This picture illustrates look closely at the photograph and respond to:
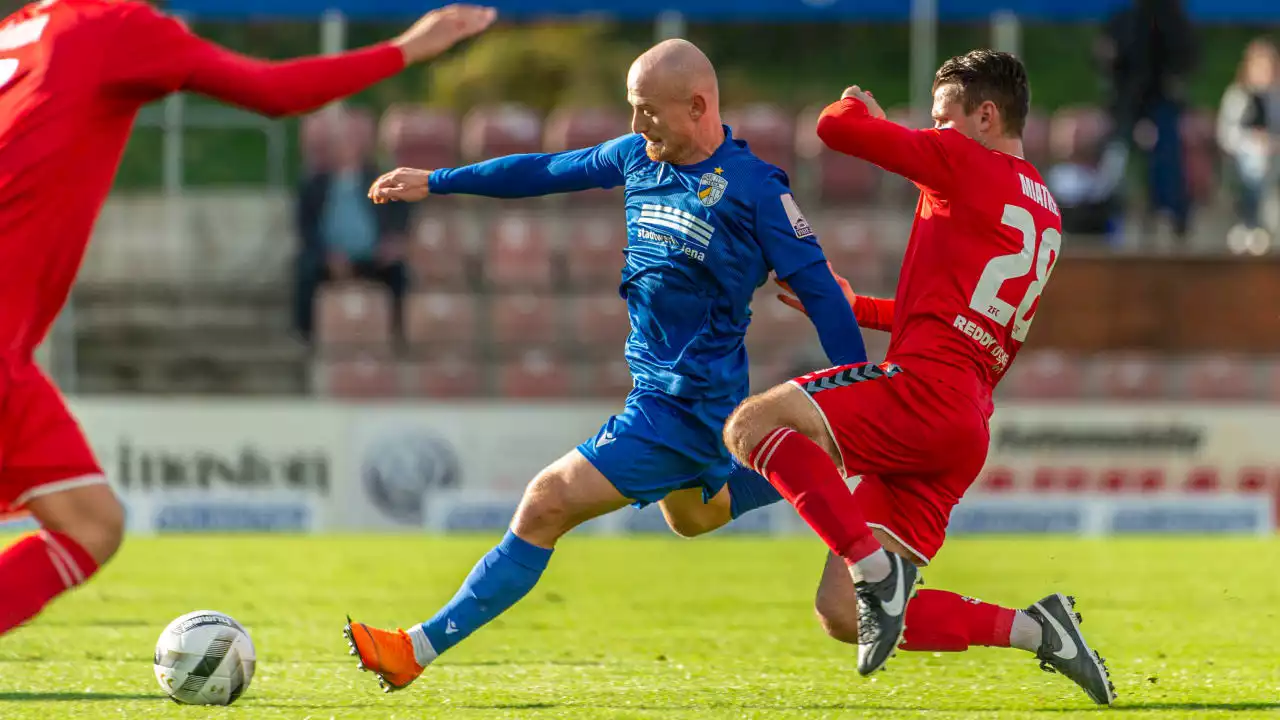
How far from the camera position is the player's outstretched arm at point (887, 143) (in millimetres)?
5316

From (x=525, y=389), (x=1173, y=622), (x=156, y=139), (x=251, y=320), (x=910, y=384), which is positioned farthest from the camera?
(x=156, y=139)

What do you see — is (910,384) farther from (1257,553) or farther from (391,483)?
(391,483)

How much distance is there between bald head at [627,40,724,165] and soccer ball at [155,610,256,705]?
205cm

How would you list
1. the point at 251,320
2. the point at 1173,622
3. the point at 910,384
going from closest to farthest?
1. the point at 910,384
2. the point at 1173,622
3. the point at 251,320

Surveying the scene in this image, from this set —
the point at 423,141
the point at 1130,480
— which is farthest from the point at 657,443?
the point at 423,141

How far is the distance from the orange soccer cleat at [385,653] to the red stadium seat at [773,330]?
11208mm

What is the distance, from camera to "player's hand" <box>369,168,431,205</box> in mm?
5875

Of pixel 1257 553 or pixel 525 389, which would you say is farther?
pixel 525 389

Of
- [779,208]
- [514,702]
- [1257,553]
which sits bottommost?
[1257,553]

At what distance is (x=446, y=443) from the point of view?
15.1 m

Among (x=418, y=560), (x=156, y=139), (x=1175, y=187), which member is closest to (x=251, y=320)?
(x=156, y=139)

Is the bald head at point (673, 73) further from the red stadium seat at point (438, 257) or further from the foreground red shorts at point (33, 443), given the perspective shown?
the red stadium seat at point (438, 257)

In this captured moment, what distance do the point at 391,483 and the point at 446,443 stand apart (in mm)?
562

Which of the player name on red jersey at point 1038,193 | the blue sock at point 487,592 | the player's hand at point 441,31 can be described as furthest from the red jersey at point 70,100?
the player name on red jersey at point 1038,193
